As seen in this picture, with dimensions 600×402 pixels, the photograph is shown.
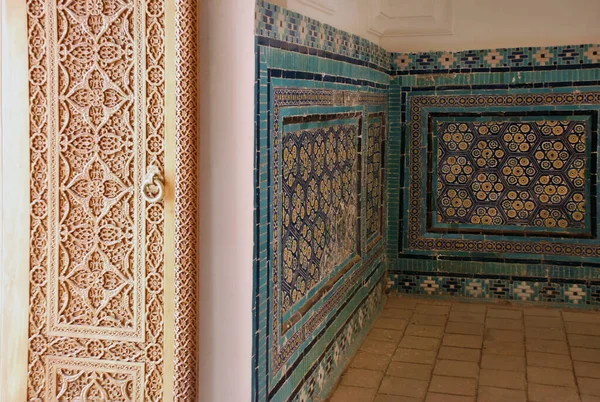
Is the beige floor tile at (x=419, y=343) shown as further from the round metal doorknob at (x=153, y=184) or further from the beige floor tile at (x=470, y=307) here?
the round metal doorknob at (x=153, y=184)

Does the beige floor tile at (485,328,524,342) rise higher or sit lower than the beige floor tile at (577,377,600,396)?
higher

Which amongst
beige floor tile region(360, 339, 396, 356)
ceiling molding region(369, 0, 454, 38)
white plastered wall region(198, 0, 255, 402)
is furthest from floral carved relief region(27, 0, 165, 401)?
ceiling molding region(369, 0, 454, 38)

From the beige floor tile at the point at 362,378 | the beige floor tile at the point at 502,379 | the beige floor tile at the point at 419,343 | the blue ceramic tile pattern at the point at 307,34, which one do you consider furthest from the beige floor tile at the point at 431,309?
the blue ceramic tile pattern at the point at 307,34

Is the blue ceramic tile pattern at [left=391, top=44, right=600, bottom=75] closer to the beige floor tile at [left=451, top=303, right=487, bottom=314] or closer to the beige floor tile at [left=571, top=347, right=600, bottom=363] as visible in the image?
the beige floor tile at [left=451, top=303, right=487, bottom=314]

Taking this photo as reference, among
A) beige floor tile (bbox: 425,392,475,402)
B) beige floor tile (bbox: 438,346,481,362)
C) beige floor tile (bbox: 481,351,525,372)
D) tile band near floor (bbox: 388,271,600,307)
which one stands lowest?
beige floor tile (bbox: 425,392,475,402)

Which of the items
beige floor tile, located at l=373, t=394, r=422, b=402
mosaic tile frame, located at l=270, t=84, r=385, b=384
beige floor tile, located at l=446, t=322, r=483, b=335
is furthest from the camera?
beige floor tile, located at l=446, t=322, r=483, b=335

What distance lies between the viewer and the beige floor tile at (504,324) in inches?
156

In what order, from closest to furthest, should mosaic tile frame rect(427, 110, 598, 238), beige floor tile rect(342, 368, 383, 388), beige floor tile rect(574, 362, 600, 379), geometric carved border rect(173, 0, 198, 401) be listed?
1. geometric carved border rect(173, 0, 198, 401)
2. beige floor tile rect(342, 368, 383, 388)
3. beige floor tile rect(574, 362, 600, 379)
4. mosaic tile frame rect(427, 110, 598, 238)

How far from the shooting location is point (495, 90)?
4.28m

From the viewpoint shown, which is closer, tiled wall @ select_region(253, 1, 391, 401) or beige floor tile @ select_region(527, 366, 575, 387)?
tiled wall @ select_region(253, 1, 391, 401)

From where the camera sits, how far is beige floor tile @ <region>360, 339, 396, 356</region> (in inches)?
140

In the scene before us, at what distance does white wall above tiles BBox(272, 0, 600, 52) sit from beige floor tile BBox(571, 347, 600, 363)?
162 cm

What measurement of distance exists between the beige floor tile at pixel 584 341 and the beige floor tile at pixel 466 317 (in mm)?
463

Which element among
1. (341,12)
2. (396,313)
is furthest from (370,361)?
(341,12)
